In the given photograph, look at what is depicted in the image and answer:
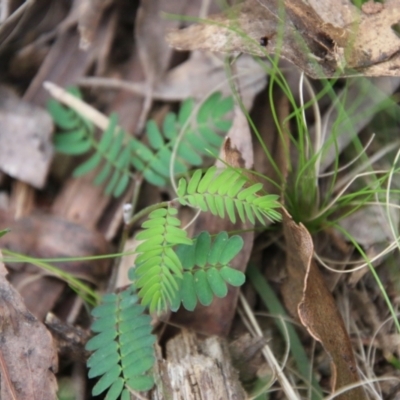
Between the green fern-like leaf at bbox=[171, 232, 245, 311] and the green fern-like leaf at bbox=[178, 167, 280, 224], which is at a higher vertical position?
the green fern-like leaf at bbox=[178, 167, 280, 224]

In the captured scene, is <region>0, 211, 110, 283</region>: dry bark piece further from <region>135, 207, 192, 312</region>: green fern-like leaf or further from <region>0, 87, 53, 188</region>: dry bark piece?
<region>135, 207, 192, 312</region>: green fern-like leaf

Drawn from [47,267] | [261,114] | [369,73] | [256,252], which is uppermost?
[369,73]

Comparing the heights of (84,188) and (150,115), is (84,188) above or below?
below

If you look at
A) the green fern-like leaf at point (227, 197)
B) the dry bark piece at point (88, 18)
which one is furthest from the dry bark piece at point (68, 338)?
the dry bark piece at point (88, 18)

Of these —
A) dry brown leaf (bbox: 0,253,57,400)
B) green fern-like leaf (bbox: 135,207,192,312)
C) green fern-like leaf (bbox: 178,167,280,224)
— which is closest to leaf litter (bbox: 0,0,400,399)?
dry brown leaf (bbox: 0,253,57,400)

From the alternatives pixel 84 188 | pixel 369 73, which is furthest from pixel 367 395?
pixel 84 188

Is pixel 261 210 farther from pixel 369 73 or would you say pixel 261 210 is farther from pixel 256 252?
pixel 369 73

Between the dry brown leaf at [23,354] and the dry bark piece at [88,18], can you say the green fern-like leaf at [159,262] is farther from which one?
the dry bark piece at [88,18]
